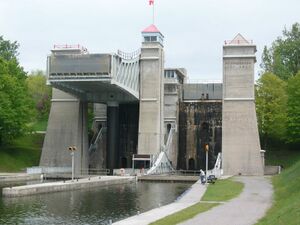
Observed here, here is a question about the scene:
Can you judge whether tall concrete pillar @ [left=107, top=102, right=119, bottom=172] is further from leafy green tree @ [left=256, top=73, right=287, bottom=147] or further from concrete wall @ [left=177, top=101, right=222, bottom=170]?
leafy green tree @ [left=256, top=73, right=287, bottom=147]

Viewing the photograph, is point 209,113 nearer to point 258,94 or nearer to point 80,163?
point 258,94

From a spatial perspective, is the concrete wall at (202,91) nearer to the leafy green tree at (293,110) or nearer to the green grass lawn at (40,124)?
the leafy green tree at (293,110)

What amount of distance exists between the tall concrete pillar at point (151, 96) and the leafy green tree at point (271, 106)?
1304cm

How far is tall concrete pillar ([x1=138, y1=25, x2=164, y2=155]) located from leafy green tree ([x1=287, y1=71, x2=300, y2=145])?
1487cm

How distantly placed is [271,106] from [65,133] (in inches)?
980

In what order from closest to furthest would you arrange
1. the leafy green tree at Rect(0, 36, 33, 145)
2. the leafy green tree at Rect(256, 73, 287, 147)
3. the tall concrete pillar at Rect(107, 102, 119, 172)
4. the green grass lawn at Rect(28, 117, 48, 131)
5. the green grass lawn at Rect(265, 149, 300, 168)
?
the leafy green tree at Rect(0, 36, 33, 145) < the tall concrete pillar at Rect(107, 102, 119, 172) < the green grass lawn at Rect(265, 149, 300, 168) < the leafy green tree at Rect(256, 73, 287, 147) < the green grass lawn at Rect(28, 117, 48, 131)

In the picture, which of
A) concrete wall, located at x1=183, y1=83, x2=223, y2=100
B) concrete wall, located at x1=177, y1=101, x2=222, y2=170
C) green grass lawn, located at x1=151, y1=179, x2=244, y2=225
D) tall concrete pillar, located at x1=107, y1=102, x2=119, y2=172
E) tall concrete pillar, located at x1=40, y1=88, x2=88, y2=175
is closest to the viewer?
green grass lawn, located at x1=151, y1=179, x2=244, y2=225

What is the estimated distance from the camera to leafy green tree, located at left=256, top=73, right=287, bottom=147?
67188 mm

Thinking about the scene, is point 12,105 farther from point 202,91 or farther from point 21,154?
point 202,91

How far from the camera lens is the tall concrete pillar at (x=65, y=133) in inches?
2469

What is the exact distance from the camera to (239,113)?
60.4m

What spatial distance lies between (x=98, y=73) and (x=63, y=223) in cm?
3068

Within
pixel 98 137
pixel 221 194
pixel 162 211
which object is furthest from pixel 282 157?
pixel 162 211

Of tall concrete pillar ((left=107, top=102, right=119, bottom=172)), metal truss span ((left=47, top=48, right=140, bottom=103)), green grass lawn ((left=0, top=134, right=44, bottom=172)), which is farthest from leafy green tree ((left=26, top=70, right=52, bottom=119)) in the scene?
metal truss span ((left=47, top=48, right=140, bottom=103))
